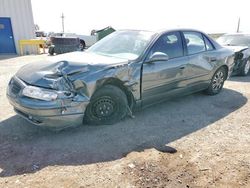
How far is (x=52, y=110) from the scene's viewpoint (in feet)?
11.5

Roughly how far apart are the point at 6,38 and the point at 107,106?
14.9 m

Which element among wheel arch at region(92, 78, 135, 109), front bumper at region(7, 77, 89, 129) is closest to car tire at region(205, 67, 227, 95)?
wheel arch at region(92, 78, 135, 109)

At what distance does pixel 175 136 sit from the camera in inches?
158

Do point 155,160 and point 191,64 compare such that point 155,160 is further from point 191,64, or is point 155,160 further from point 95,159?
point 191,64

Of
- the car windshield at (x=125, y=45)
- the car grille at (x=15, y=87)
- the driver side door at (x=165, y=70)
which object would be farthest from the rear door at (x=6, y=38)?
the driver side door at (x=165, y=70)

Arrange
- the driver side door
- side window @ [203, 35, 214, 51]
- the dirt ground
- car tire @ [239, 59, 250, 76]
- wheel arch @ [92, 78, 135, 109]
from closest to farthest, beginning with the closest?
the dirt ground → wheel arch @ [92, 78, 135, 109] → the driver side door → side window @ [203, 35, 214, 51] → car tire @ [239, 59, 250, 76]

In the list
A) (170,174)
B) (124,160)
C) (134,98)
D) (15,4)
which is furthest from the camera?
(15,4)

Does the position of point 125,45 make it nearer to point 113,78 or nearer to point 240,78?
point 113,78

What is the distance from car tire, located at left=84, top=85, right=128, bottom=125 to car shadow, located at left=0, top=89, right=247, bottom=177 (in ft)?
0.44

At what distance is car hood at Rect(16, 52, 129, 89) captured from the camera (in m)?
3.64

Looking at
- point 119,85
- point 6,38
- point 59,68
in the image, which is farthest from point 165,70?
point 6,38

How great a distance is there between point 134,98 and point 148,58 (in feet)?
2.38

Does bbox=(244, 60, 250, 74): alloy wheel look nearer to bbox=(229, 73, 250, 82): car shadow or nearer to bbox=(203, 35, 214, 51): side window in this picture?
bbox=(229, 73, 250, 82): car shadow

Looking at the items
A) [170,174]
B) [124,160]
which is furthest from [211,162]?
[124,160]
